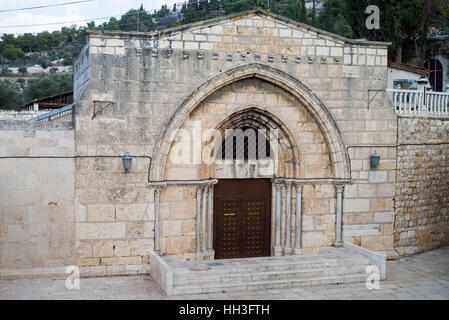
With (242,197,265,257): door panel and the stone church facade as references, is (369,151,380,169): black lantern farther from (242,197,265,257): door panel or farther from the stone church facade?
(242,197,265,257): door panel

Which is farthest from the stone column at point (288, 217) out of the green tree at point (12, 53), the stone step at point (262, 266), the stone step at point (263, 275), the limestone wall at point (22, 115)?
the green tree at point (12, 53)

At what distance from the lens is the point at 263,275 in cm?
912

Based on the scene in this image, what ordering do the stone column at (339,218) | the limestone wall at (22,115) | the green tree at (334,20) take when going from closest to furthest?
the stone column at (339,218), the limestone wall at (22,115), the green tree at (334,20)

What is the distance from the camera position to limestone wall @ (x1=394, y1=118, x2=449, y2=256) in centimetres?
1143

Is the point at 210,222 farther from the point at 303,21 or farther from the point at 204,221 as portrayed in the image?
the point at 303,21

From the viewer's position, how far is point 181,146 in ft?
33.1

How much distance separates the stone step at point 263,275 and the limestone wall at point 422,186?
2490 mm

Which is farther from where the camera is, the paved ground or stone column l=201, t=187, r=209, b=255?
stone column l=201, t=187, r=209, b=255

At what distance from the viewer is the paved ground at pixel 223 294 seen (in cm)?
852

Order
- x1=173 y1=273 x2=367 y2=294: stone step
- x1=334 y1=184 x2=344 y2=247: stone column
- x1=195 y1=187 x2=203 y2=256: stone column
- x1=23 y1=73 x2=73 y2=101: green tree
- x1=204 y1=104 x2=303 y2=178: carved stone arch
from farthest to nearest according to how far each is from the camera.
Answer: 1. x1=23 y1=73 x2=73 y2=101: green tree
2. x1=334 y1=184 x2=344 y2=247: stone column
3. x1=204 y1=104 x2=303 y2=178: carved stone arch
4. x1=195 y1=187 x2=203 y2=256: stone column
5. x1=173 y1=273 x2=367 y2=294: stone step

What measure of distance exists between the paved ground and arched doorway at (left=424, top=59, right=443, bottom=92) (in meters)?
16.6

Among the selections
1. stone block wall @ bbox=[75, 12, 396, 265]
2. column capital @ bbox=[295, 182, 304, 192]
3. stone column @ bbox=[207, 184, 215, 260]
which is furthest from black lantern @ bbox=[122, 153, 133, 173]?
column capital @ bbox=[295, 182, 304, 192]

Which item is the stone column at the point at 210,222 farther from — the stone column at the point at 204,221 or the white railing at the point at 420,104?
the white railing at the point at 420,104
